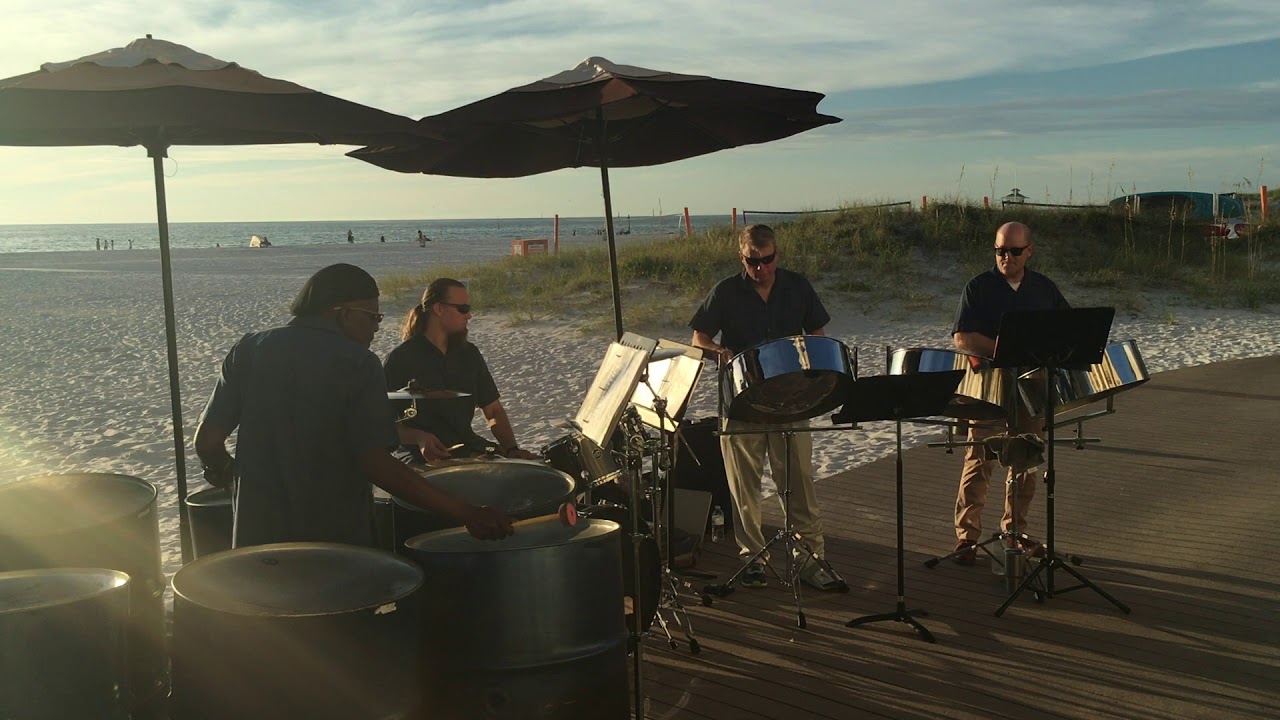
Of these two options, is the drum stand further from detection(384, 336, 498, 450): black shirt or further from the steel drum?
detection(384, 336, 498, 450): black shirt

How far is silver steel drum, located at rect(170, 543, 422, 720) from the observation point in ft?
7.64

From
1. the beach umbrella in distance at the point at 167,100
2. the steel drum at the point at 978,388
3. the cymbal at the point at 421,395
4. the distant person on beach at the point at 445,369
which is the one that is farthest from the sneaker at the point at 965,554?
the beach umbrella in distance at the point at 167,100

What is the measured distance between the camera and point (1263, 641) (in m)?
4.07

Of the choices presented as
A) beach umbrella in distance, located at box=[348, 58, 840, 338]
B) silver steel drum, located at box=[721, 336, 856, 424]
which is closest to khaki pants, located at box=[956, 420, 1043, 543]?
silver steel drum, located at box=[721, 336, 856, 424]

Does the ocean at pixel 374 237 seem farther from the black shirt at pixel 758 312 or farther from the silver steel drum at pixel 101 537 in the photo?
the silver steel drum at pixel 101 537

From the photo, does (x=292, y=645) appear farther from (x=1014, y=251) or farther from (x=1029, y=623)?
(x=1014, y=251)

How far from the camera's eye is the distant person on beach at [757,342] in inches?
189

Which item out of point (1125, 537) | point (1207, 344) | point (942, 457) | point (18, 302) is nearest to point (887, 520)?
point (1125, 537)

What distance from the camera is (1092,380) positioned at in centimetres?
453

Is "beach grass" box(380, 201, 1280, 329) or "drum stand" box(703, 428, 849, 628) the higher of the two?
"beach grass" box(380, 201, 1280, 329)

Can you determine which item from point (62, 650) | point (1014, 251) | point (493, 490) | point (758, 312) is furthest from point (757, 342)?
point (62, 650)

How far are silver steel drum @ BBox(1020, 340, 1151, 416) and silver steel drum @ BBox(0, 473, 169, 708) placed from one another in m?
3.28

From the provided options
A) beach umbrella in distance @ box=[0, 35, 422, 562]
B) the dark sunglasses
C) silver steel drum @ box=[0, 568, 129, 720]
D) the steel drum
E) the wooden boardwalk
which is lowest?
the wooden boardwalk

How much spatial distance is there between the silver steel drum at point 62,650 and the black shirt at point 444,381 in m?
2.27
